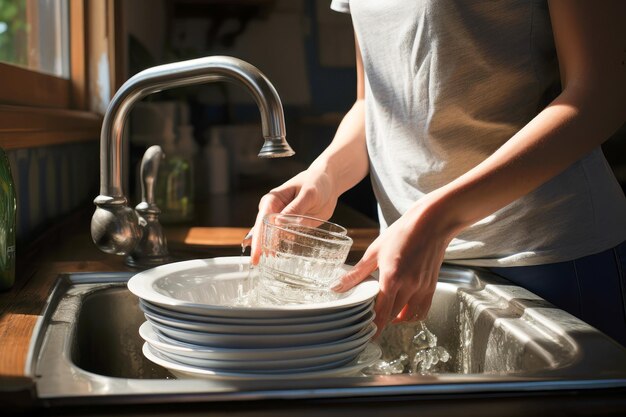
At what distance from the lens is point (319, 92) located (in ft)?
8.45

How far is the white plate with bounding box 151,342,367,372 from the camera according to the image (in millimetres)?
719

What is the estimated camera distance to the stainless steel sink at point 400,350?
63 cm

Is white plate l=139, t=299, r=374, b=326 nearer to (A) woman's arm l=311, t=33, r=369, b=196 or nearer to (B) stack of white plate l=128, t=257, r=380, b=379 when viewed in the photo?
(B) stack of white plate l=128, t=257, r=380, b=379

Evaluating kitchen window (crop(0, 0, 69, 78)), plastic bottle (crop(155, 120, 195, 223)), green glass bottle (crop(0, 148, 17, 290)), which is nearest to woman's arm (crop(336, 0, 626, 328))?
green glass bottle (crop(0, 148, 17, 290))

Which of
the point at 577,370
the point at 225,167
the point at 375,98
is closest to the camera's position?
the point at 577,370

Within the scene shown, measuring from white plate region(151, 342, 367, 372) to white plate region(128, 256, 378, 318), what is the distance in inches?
1.7

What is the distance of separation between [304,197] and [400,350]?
0.81ft

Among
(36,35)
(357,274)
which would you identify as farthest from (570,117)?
(36,35)

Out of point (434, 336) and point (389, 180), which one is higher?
point (389, 180)

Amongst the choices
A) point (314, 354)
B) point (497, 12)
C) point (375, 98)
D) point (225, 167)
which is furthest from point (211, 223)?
point (314, 354)

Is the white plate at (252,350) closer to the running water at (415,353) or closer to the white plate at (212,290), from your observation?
the white plate at (212,290)

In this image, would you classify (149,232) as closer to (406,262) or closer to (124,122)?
(124,122)

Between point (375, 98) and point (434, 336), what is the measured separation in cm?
36

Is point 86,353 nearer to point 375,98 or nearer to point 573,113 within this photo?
point 375,98
